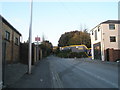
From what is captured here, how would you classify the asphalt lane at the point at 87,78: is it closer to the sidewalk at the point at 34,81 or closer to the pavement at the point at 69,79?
the pavement at the point at 69,79

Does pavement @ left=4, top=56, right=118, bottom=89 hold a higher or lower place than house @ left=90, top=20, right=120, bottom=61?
lower

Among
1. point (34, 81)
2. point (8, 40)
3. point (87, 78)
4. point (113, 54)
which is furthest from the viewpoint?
point (113, 54)

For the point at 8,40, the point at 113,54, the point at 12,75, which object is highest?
the point at 8,40

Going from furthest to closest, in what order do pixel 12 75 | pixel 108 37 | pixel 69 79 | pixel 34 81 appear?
pixel 108 37, pixel 12 75, pixel 69 79, pixel 34 81

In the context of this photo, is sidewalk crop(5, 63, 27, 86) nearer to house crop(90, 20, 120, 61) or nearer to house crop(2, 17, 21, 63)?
house crop(2, 17, 21, 63)

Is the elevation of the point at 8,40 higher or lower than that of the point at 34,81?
higher

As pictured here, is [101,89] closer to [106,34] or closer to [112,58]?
[112,58]

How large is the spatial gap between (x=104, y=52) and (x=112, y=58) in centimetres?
368

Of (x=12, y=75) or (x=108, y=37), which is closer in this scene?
(x=12, y=75)

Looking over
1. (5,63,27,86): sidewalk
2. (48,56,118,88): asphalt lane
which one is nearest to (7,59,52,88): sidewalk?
(5,63,27,86): sidewalk

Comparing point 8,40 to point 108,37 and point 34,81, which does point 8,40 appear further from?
point 108,37

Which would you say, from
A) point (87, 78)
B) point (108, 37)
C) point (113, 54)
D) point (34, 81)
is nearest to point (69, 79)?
point (87, 78)

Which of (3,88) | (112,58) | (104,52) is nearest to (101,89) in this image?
(3,88)

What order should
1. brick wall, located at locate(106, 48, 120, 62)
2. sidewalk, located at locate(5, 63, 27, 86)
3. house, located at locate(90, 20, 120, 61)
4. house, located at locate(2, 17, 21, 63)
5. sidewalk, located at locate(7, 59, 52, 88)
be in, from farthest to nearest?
house, located at locate(90, 20, 120, 61)
brick wall, located at locate(106, 48, 120, 62)
house, located at locate(2, 17, 21, 63)
sidewalk, located at locate(5, 63, 27, 86)
sidewalk, located at locate(7, 59, 52, 88)
